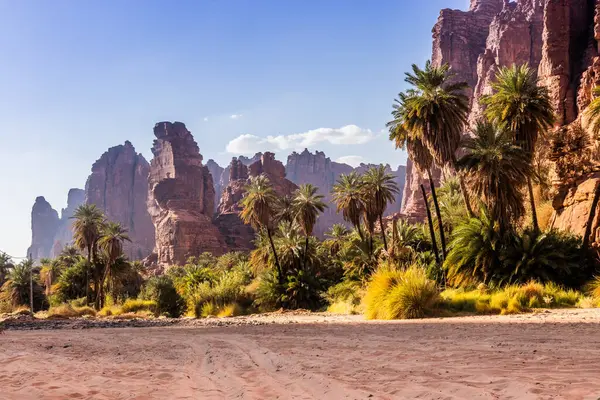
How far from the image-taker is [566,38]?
53969mm

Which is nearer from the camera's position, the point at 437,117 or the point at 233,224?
the point at 437,117

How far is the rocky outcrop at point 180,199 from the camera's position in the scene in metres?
101

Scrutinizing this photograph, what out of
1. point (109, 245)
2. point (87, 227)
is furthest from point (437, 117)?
point (87, 227)

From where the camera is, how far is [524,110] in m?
24.8

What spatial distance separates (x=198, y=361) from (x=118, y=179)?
19308 cm

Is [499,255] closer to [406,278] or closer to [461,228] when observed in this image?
[461,228]

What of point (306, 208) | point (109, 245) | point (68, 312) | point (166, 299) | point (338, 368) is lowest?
point (68, 312)

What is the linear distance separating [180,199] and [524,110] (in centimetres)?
10013

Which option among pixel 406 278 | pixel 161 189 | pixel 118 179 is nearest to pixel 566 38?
pixel 406 278

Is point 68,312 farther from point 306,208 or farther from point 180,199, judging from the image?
point 180,199

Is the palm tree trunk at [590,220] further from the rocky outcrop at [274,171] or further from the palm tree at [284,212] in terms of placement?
the rocky outcrop at [274,171]

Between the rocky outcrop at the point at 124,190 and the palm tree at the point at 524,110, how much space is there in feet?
513

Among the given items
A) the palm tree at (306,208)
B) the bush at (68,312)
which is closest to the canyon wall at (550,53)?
the palm tree at (306,208)

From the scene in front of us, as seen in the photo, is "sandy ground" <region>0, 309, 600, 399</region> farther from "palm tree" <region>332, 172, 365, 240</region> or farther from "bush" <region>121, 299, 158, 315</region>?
"bush" <region>121, 299, 158, 315</region>
